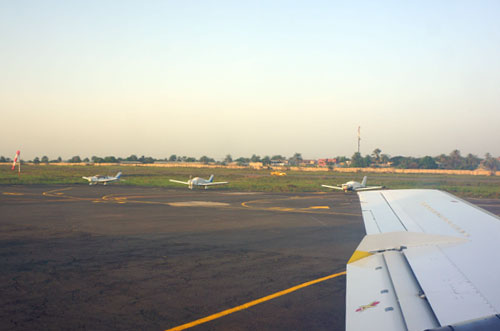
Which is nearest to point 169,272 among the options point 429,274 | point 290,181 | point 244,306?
point 244,306

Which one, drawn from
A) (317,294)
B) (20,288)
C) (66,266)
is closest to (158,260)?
(66,266)

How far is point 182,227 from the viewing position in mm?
17203

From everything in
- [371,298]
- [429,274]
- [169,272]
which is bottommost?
[169,272]

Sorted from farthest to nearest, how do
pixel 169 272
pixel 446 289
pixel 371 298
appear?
pixel 169 272, pixel 371 298, pixel 446 289

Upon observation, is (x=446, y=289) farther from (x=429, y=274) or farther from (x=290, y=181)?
(x=290, y=181)

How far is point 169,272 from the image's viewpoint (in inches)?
388

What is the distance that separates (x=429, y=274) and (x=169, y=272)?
7.83 m

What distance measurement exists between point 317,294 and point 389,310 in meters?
5.70

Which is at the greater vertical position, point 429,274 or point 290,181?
point 429,274

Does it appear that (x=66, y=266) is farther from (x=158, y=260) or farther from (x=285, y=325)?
(x=285, y=325)

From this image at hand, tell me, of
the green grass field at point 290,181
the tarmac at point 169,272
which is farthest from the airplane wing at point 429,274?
the green grass field at point 290,181

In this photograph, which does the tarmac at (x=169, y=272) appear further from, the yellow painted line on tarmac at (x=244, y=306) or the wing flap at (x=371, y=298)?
the wing flap at (x=371, y=298)

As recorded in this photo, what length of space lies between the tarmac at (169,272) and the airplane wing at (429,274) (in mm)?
2912

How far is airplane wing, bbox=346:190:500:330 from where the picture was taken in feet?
8.46
